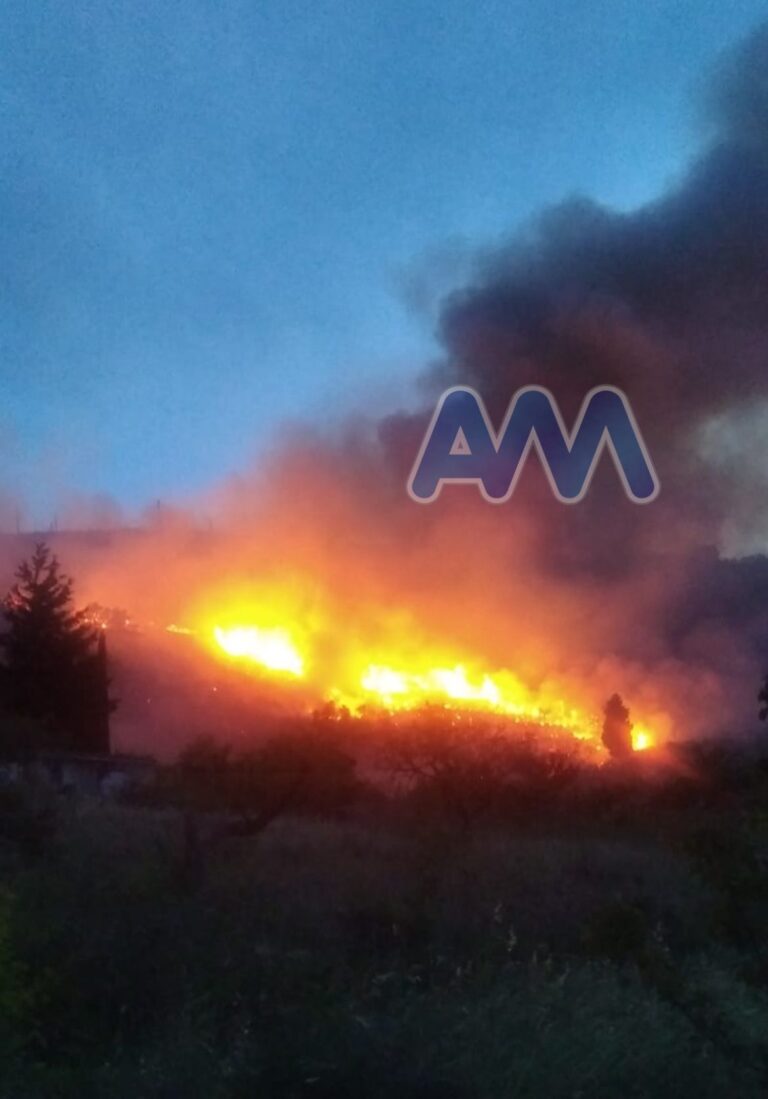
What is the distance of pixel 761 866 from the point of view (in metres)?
11.0

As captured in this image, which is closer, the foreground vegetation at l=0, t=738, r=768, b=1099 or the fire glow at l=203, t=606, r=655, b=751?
the foreground vegetation at l=0, t=738, r=768, b=1099

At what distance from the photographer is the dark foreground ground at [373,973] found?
5.75 metres

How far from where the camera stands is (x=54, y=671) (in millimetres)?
32406

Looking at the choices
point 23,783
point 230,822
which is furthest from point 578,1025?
point 23,783

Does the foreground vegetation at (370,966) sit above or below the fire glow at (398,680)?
below

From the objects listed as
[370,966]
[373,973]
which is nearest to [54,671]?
[370,966]

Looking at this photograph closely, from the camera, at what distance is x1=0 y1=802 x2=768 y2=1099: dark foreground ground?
575cm

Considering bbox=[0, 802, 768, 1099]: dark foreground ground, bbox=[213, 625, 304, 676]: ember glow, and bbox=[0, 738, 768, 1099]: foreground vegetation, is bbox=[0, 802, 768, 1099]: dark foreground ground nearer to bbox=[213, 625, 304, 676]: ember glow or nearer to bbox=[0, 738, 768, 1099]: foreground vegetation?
bbox=[0, 738, 768, 1099]: foreground vegetation

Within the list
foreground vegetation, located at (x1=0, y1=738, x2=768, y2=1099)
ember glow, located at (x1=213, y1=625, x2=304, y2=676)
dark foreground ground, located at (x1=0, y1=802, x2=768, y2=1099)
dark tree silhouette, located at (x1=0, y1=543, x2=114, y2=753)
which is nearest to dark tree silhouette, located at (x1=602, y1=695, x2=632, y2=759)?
ember glow, located at (x1=213, y1=625, x2=304, y2=676)

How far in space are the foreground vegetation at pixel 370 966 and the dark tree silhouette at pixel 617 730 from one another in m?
24.7

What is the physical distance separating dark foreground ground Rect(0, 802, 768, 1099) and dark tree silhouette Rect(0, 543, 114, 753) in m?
19.2

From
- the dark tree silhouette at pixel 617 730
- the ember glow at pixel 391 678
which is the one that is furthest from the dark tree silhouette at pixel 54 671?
the dark tree silhouette at pixel 617 730

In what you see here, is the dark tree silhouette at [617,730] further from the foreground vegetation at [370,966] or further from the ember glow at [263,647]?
the foreground vegetation at [370,966]

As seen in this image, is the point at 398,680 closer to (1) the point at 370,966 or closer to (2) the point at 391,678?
(2) the point at 391,678
